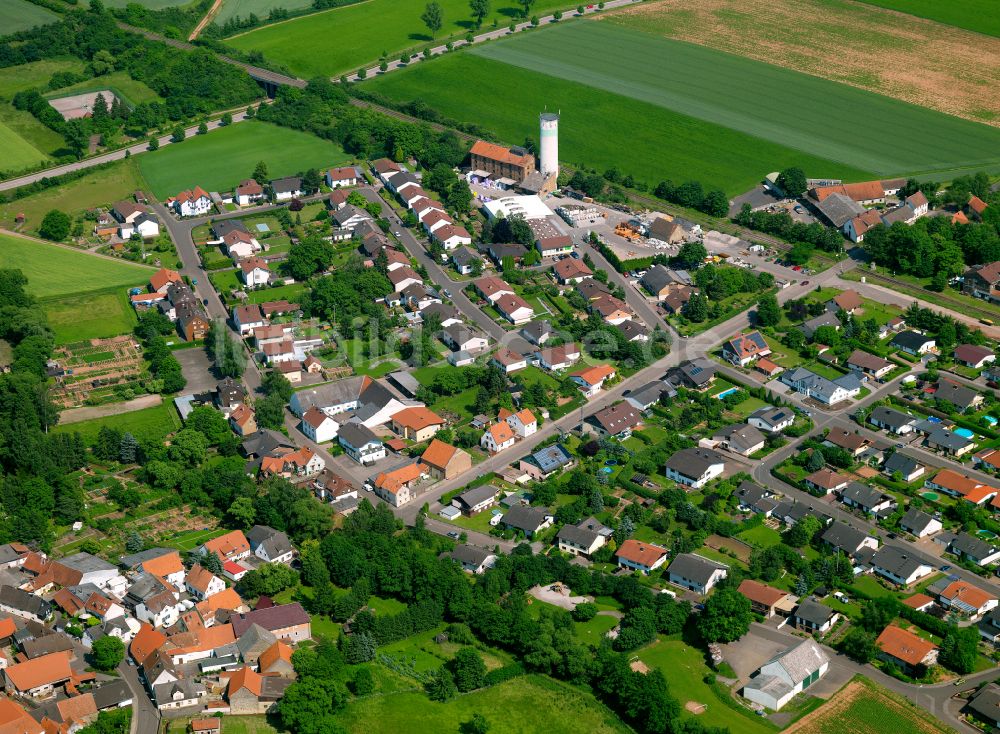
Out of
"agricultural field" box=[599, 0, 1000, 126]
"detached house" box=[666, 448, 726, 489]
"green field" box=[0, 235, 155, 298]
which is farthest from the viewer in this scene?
"agricultural field" box=[599, 0, 1000, 126]

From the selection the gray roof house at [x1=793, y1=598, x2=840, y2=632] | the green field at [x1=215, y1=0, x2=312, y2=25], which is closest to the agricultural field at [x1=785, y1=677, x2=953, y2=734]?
the gray roof house at [x1=793, y1=598, x2=840, y2=632]

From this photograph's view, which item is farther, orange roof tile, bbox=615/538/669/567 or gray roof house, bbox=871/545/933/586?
orange roof tile, bbox=615/538/669/567

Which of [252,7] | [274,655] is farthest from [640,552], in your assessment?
[252,7]

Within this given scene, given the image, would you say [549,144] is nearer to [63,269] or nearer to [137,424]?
[63,269]

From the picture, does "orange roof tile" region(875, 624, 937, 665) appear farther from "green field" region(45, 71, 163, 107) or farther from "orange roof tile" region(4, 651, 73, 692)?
"green field" region(45, 71, 163, 107)

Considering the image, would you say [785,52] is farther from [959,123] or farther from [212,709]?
[212,709]

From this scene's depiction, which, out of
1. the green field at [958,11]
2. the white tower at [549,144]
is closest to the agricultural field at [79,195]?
the white tower at [549,144]
